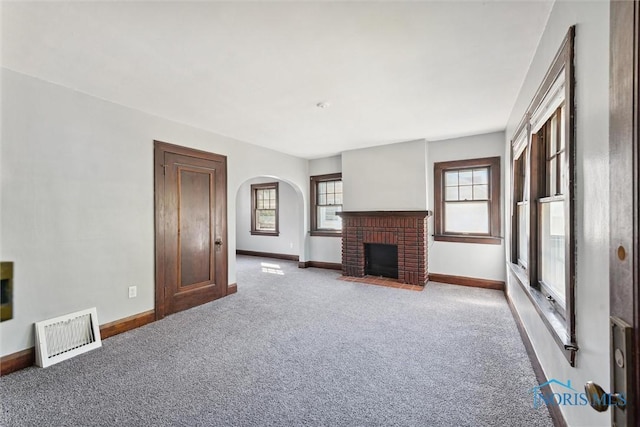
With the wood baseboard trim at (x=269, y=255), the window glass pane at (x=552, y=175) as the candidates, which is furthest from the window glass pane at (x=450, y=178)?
the wood baseboard trim at (x=269, y=255)

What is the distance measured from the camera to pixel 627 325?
0.58 metres

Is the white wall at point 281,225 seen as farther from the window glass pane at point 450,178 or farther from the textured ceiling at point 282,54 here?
the textured ceiling at point 282,54

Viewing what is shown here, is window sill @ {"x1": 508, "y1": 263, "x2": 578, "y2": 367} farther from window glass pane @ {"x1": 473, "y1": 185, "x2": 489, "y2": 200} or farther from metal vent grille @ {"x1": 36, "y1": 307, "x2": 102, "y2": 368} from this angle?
metal vent grille @ {"x1": 36, "y1": 307, "x2": 102, "y2": 368}

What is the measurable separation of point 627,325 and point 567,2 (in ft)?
5.81

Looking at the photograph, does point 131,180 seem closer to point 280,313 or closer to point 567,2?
point 280,313

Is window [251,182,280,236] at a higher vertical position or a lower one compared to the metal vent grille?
higher

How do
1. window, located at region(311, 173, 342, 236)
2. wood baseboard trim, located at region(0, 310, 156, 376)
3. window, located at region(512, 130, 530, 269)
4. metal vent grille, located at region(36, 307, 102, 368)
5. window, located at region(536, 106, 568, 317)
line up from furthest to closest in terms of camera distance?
window, located at region(311, 173, 342, 236) < window, located at region(512, 130, 530, 269) < metal vent grille, located at region(36, 307, 102, 368) < wood baseboard trim, located at region(0, 310, 156, 376) < window, located at region(536, 106, 568, 317)

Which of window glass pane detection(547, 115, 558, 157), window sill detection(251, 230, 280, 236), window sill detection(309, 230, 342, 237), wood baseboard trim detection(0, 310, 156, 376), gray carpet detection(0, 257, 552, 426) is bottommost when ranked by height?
gray carpet detection(0, 257, 552, 426)

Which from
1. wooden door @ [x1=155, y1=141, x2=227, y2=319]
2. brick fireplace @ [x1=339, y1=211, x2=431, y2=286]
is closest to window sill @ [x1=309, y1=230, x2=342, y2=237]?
brick fireplace @ [x1=339, y1=211, x2=431, y2=286]

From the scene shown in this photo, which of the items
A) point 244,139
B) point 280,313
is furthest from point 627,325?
point 244,139

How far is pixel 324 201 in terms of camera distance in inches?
260

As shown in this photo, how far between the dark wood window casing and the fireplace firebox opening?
877 mm

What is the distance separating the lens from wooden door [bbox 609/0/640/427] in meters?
0.55

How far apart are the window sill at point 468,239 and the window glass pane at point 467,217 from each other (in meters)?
0.12
